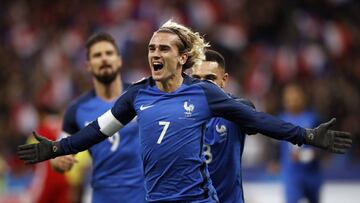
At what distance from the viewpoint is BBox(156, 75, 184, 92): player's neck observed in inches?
225

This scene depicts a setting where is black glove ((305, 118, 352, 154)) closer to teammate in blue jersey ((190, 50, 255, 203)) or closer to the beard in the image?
teammate in blue jersey ((190, 50, 255, 203))

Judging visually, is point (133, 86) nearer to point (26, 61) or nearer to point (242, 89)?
point (242, 89)

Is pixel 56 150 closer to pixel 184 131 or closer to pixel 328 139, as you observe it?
pixel 184 131

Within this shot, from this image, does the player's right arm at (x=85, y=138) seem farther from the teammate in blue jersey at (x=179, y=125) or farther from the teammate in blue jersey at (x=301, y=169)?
the teammate in blue jersey at (x=301, y=169)

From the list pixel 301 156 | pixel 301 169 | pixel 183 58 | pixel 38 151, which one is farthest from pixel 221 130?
→ pixel 301 169

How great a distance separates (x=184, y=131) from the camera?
5559mm

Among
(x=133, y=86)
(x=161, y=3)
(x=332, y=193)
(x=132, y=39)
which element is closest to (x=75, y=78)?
(x=132, y=39)

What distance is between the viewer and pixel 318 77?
55.8ft

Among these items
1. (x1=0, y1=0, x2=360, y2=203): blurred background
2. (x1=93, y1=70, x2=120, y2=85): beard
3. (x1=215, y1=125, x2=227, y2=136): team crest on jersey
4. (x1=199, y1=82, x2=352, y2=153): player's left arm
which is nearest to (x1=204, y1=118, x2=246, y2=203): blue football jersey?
(x1=215, y1=125, x2=227, y2=136): team crest on jersey

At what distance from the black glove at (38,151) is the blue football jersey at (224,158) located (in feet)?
3.75

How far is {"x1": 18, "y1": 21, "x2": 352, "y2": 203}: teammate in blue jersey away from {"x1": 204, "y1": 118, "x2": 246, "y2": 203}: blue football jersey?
2.04 ft

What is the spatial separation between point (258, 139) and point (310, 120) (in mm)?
4001

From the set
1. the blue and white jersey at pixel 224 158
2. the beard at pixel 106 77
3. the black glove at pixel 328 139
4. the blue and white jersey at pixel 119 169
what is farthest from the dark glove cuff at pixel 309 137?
the beard at pixel 106 77

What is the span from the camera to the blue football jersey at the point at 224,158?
20.5 feet
